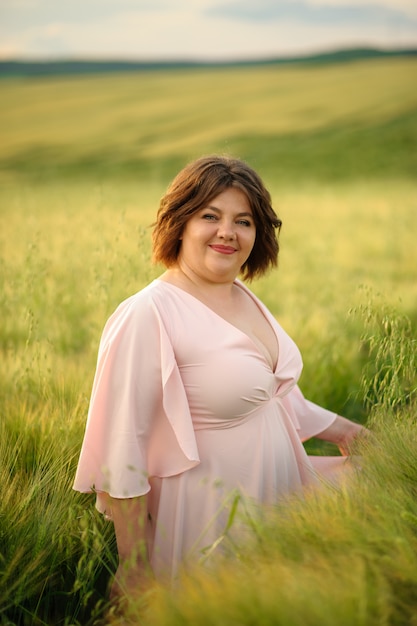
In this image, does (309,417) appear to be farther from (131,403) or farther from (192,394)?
(131,403)

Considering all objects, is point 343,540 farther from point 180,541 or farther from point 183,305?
point 183,305

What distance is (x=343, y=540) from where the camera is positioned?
4.86 feet

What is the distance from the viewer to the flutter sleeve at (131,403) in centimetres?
200

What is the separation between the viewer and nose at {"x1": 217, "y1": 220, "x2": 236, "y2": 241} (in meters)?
2.23

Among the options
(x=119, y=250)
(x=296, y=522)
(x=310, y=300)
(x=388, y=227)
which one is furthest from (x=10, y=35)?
(x=296, y=522)

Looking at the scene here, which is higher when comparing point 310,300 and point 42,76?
point 42,76

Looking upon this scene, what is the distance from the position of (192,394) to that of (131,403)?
0.21m

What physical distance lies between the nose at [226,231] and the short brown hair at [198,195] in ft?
0.31

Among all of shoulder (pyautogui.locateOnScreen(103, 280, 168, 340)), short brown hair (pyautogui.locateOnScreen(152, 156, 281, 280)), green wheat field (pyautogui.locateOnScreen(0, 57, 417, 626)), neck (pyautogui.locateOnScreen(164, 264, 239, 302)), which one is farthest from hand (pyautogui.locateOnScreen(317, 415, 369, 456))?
shoulder (pyautogui.locateOnScreen(103, 280, 168, 340))

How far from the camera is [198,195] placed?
2.22m

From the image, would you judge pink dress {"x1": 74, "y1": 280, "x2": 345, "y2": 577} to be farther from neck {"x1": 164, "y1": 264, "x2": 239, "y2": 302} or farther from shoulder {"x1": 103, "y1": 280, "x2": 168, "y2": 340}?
neck {"x1": 164, "y1": 264, "x2": 239, "y2": 302}

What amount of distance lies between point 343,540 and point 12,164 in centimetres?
2775

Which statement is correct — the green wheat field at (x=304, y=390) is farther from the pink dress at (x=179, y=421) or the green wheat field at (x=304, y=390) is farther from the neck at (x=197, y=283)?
the neck at (x=197, y=283)

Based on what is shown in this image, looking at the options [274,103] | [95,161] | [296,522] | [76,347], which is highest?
[274,103]
